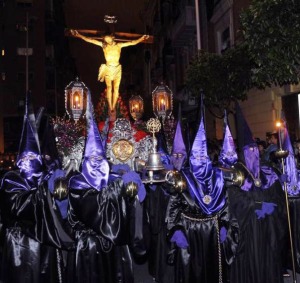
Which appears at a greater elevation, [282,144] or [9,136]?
[9,136]

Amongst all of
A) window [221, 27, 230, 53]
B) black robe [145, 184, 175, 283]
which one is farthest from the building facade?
black robe [145, 184, 175, 283]

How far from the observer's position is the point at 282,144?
5668 millimetres

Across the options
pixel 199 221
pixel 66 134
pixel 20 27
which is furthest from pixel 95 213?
pixel 20 27

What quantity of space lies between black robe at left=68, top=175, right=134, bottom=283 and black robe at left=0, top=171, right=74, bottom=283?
0.21 meters

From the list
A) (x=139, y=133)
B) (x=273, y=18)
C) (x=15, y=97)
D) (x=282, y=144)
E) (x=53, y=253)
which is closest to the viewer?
(x=53, y=253)

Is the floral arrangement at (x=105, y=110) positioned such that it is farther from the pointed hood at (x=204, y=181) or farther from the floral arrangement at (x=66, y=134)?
the pointed hood at (x=204, y=181)

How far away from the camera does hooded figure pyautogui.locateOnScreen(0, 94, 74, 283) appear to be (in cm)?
457

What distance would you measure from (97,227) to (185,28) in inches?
835

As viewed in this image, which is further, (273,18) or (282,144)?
(273,18)

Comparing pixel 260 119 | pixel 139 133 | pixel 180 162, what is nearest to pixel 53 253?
pixel 180 162

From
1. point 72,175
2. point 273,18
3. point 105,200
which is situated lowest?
point 105,200

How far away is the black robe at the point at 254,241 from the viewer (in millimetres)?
5207

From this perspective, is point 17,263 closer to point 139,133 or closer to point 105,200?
point 105,200

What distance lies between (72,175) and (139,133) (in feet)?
14.7
